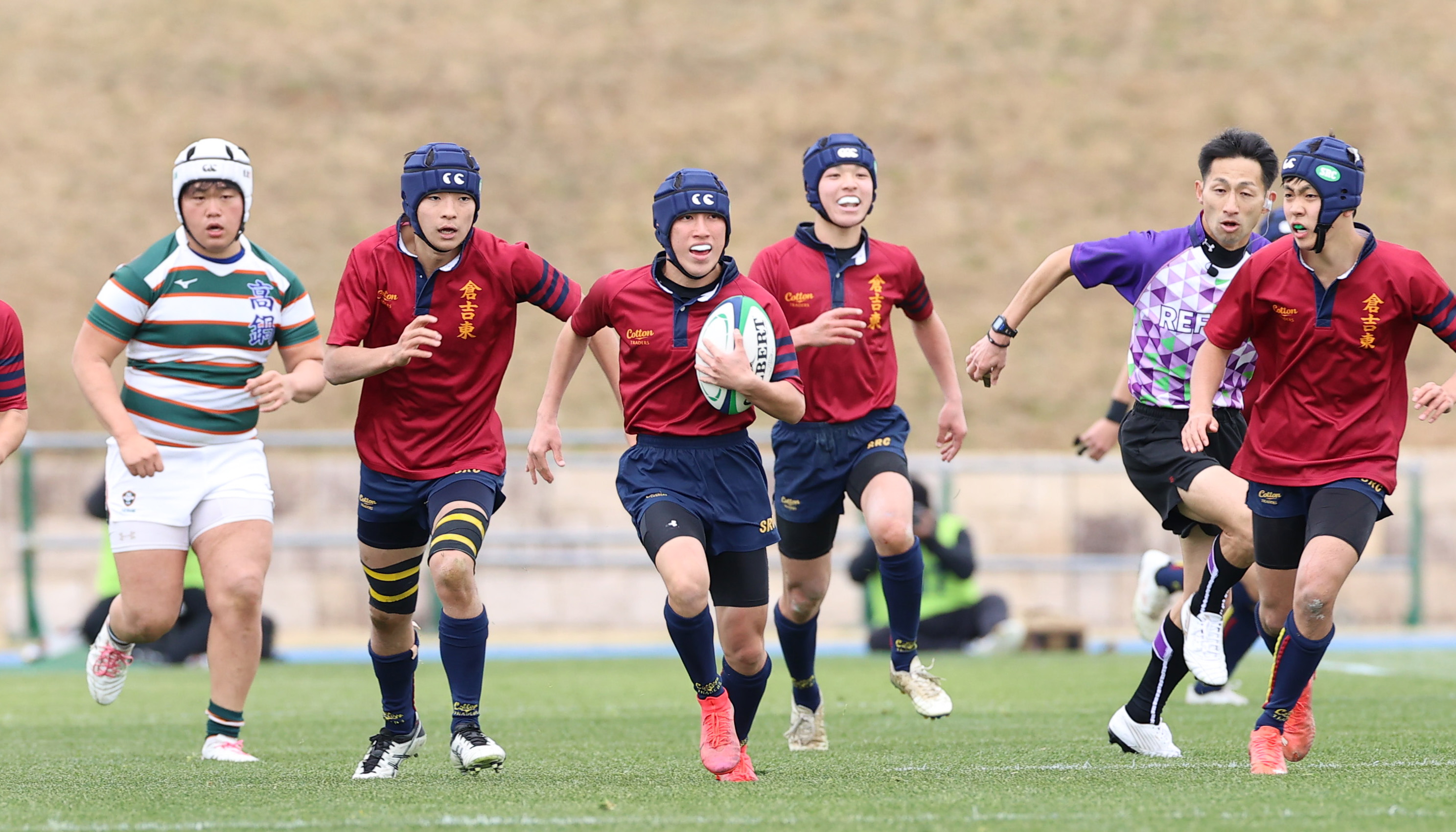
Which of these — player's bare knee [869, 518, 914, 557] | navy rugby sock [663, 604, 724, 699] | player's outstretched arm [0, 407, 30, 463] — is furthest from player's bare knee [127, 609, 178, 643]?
player's bare knee [869, 518, 914, 557]

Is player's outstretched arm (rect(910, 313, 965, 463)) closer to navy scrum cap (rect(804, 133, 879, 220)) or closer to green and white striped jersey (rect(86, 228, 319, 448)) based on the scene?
navy scrum cap (rect(804, 133, 879, 220))

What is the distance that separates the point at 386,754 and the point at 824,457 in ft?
7.41

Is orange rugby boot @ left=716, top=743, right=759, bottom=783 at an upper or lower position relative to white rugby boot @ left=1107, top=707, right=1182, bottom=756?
upper

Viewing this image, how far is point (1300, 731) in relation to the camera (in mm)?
6297

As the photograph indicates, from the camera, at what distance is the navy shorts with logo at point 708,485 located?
6.24m

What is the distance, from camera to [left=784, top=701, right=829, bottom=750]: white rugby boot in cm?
765

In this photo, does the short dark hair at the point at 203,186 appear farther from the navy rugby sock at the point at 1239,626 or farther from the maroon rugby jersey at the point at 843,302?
the navy rugby sock at the point at 1239,626

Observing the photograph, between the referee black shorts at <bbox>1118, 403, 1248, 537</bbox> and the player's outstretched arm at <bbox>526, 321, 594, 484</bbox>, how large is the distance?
2287 mm

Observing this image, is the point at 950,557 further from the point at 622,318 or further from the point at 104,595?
the point at 622,318

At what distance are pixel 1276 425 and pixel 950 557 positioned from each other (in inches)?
322

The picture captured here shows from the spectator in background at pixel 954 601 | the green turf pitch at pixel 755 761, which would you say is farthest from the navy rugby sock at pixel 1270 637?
the spectator in background at pixel 954 601

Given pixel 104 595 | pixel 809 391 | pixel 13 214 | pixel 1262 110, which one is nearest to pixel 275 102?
pixel 13 214

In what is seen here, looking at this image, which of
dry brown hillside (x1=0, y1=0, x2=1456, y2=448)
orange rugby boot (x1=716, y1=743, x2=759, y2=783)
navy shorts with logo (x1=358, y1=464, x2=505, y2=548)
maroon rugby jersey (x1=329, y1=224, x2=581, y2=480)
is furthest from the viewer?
dry brown hillside (x1=0, y1=0, x2=1456, y2=448)

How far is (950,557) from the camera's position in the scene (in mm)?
14320
